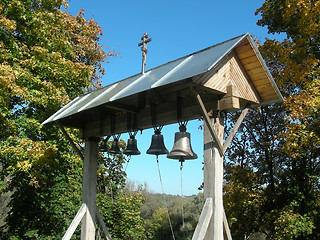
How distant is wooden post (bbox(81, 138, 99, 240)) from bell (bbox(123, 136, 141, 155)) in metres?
0.75

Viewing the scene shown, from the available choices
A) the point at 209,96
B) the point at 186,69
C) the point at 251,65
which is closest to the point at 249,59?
the point at 251,65

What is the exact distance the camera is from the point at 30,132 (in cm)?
735

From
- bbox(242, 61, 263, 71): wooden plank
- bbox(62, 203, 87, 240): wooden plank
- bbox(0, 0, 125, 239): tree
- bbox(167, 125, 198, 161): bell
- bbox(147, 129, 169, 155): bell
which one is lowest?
bbox(62, 203, 87, 240): wooden plank

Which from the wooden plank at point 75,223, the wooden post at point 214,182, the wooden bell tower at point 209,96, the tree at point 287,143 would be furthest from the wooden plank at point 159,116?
the tree at point 287,143

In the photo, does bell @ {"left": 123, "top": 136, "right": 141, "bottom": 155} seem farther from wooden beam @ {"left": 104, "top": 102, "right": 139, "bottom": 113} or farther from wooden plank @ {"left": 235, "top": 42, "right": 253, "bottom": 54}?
wooden plank @ {"left": 235, "top": 42, "right": 253, "bottom": 54}

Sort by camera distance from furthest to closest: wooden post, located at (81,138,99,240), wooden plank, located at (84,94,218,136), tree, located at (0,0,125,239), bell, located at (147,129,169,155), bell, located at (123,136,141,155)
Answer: tree, located at (0,0,125,239), wooden post, located at (81,138,99,240), bell, located at (123,136,141,155), bell, located at (147,129,169,155), wooden plank, located at (84,94,218,136)

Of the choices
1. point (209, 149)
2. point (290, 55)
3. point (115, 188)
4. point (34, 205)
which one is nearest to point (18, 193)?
point (34, 205)

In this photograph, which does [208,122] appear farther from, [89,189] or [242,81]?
[89,189]

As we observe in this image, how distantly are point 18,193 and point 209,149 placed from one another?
20.7 ft

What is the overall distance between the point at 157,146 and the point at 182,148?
20.9 inches

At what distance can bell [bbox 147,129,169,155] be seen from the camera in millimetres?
3840

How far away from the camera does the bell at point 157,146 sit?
384 centimetres

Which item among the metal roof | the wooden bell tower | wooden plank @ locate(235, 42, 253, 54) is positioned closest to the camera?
the metal roof

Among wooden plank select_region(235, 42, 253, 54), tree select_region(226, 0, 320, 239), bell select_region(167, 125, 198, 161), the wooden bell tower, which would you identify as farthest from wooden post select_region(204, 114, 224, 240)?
tree select_region(226, 0, 320, 239)
